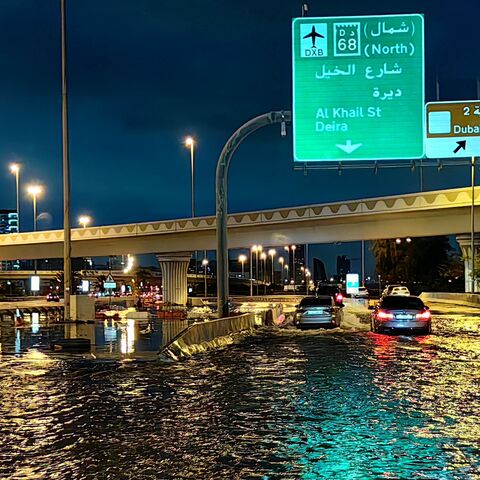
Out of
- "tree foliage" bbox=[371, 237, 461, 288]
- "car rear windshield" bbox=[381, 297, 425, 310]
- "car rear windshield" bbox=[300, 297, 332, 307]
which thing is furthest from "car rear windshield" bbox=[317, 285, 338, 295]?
"tree foliage" bbox=[371, 237, 461, 288]

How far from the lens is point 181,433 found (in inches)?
409

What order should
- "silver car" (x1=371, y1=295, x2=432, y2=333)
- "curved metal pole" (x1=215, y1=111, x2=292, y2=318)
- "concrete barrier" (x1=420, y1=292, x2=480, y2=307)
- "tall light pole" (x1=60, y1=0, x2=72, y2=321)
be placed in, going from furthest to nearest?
1. "concrete barrier" (x1=420, y1=292, x2=480, y2=307)
2. "tall light pole" (x1=60, y1=0, x2=72, y2=321)
3. "silver car" (x1=371, y1=295, x2=432, y2=333)
4. "curved metal pole" (x1=215, y1=111, x2=292, y2=318)

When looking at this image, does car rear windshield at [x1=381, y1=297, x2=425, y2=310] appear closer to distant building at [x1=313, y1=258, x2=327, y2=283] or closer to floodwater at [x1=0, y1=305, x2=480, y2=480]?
floodwater at [x1=0, y1=305, x2=480, y2=480]

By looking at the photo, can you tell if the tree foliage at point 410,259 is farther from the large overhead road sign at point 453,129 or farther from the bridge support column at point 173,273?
the large overhead road sign at point 453,129

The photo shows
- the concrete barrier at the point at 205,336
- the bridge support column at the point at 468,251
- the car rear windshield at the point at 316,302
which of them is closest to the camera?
the concrete barrier at the point at 205,336

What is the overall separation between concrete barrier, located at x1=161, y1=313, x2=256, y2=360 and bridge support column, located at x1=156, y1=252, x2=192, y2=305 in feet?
140

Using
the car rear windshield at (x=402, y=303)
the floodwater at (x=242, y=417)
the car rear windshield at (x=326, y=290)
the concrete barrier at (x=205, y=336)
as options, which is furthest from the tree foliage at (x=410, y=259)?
the floodwater at (x=242, y=417)

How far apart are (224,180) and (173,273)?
46.0m

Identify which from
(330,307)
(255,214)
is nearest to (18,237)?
(255,214)

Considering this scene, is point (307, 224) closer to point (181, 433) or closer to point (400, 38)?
point (400, 38)

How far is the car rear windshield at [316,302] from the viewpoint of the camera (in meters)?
32.8

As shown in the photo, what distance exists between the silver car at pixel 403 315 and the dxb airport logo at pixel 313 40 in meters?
10.2

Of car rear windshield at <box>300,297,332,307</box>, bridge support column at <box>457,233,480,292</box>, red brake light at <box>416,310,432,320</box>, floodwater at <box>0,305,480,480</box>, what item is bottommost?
floodwater at <box>0,305,480,480</box>

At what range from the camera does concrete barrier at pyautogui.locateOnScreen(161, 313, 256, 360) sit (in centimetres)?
2061
